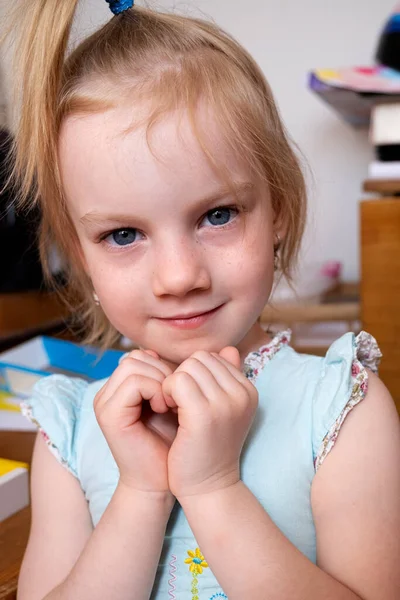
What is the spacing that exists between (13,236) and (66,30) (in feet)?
3.11

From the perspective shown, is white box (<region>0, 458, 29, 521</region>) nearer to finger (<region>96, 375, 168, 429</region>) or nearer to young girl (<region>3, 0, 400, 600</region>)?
young girl (<region>3, 0, 400, 600</region>)

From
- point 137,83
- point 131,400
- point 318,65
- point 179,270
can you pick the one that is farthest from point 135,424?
point 318,65

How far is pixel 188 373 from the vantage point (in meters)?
0.57

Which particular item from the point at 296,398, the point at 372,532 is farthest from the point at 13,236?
the point at 372,532

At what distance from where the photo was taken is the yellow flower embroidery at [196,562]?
62 centimetres

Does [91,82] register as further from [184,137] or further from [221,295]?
[221,295]

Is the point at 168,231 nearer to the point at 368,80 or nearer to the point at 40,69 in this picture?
the point at 40,69

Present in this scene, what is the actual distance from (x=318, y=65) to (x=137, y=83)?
112 centimetres

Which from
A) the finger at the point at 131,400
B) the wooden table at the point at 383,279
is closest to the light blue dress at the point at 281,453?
the finger at the point at 131,400

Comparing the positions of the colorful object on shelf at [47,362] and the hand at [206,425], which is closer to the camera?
the hand at [206,425]

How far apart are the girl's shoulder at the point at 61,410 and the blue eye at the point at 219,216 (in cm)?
25

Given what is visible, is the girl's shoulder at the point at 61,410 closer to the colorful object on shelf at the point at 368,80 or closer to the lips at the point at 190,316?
the lips at the point at 190,316

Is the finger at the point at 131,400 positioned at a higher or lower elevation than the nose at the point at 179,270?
lower

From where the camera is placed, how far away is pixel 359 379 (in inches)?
24.4
